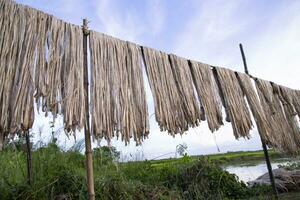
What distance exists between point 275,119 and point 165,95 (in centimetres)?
201

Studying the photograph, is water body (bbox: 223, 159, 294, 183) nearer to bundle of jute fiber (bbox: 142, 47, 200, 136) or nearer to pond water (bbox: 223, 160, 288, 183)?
pond water (bbox: 223, 160, 288, 183)

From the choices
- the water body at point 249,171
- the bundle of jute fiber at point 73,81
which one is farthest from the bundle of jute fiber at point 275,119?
the water body at point 249,171

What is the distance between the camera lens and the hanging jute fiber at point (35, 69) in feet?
8.09

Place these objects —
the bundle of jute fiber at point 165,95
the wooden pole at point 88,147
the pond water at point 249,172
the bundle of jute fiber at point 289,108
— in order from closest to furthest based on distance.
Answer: the wooden pole at point 88,147, the bundle of jute fiber at point 165,95, the bundle of jute fiber at point 289,108, the pond water at point 249,172

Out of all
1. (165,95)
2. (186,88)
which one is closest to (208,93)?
(186,88)

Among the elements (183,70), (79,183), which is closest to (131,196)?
(79,183)

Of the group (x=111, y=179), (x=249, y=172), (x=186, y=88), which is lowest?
(x=111, y=179)

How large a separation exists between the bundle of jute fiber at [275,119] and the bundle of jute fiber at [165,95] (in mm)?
1461

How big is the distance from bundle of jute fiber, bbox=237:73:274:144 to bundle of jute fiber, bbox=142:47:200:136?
1.12 metres

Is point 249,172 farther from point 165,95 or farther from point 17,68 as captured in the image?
point 17,68

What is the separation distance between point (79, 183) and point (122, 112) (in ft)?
5.95

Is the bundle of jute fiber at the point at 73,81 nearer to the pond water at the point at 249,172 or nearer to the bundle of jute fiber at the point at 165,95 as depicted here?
the bundle of jute fiber at the point at 165,95

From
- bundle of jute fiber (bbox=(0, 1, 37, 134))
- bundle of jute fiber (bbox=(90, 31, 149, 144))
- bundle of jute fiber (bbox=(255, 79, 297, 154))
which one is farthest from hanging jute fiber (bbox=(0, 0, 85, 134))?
bundle of jute fiber (bbox=(255, 79, 297, 154))

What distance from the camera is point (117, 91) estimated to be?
10.1ft
